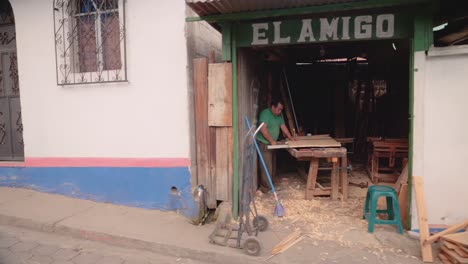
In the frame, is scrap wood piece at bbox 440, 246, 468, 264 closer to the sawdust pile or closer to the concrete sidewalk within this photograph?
the concrete sidewalk

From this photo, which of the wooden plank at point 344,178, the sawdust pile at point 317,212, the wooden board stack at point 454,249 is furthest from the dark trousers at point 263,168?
the wooden board stack at point 454,249

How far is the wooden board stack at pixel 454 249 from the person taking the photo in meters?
3.68

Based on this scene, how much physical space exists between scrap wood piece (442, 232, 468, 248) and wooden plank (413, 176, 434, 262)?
0.21 m

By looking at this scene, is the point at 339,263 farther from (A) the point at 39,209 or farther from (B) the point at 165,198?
(A) the point at 39,209

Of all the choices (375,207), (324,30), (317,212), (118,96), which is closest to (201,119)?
(118,96)

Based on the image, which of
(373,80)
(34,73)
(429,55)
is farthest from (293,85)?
(34,73)

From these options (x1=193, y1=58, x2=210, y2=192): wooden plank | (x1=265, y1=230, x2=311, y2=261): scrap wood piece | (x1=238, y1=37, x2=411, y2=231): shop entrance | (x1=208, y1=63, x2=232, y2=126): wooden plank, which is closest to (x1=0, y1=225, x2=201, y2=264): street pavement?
(x1=265, y1=230, x2=311, y2=261): scrap wood piece

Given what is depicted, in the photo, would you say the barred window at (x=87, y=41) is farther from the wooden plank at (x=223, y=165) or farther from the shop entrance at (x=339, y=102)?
the shop entrance at (x=339, y=102)

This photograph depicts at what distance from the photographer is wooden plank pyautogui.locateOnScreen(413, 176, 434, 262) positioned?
158 inches

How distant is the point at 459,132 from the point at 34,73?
22.9 ft

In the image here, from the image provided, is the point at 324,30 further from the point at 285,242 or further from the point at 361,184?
the point at 361,184

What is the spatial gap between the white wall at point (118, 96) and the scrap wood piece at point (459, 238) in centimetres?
370

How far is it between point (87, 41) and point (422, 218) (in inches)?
236

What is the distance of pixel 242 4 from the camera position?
4.43 m
